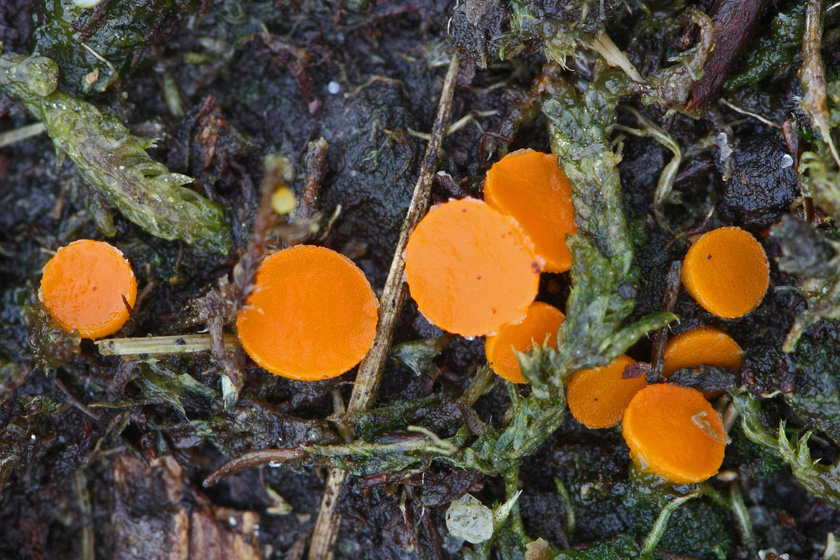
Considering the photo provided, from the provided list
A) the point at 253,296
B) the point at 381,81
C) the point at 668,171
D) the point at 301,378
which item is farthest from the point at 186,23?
the point at 668,171

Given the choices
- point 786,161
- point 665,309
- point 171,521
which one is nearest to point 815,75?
point 786,161

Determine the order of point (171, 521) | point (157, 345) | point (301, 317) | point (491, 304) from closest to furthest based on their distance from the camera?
point (491, 304) → point (301, 317) → point (157, 345) → point (171, 521)

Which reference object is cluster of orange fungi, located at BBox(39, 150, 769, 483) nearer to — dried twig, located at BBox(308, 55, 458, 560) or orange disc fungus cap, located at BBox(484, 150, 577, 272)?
orange disc fungus cap, located at BBox(484, 150, 577, 272)

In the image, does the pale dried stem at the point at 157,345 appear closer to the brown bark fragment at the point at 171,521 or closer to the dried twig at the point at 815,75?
the brown bark fragment at the point at 171,521

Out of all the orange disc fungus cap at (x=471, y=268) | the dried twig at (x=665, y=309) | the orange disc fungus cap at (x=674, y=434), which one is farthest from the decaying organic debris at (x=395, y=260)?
the orange disc fungus cap at (x=471, y=268)

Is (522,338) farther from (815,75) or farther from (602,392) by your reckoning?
(815,75)

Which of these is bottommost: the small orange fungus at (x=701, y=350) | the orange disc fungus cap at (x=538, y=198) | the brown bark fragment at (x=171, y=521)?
the brown bark fragment at (x=171, y=521)

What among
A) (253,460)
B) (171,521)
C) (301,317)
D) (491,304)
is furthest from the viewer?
(171,521)

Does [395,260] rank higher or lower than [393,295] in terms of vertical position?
higher
